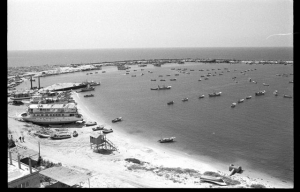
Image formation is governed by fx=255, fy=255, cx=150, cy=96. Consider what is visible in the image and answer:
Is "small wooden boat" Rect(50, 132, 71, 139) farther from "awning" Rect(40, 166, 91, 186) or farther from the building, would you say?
the building

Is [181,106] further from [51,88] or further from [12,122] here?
[51,88]

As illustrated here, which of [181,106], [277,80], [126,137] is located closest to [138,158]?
[126,137]

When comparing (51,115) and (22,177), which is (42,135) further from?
(22,177)

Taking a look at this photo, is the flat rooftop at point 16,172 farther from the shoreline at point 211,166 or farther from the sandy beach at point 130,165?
the shoreline at point 211,166

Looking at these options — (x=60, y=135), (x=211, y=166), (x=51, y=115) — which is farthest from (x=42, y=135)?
(x=211, y=166)

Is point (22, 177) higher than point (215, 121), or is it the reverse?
point (22, 177)

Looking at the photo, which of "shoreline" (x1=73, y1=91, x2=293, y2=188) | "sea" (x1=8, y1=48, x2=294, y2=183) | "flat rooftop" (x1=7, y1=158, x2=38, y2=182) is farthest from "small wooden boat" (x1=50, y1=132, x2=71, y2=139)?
"flat rooftop" (x1=7, y1=158, x2=38, y2=182)

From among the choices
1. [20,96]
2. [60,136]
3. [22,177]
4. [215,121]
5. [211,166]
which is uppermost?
[20,96]
